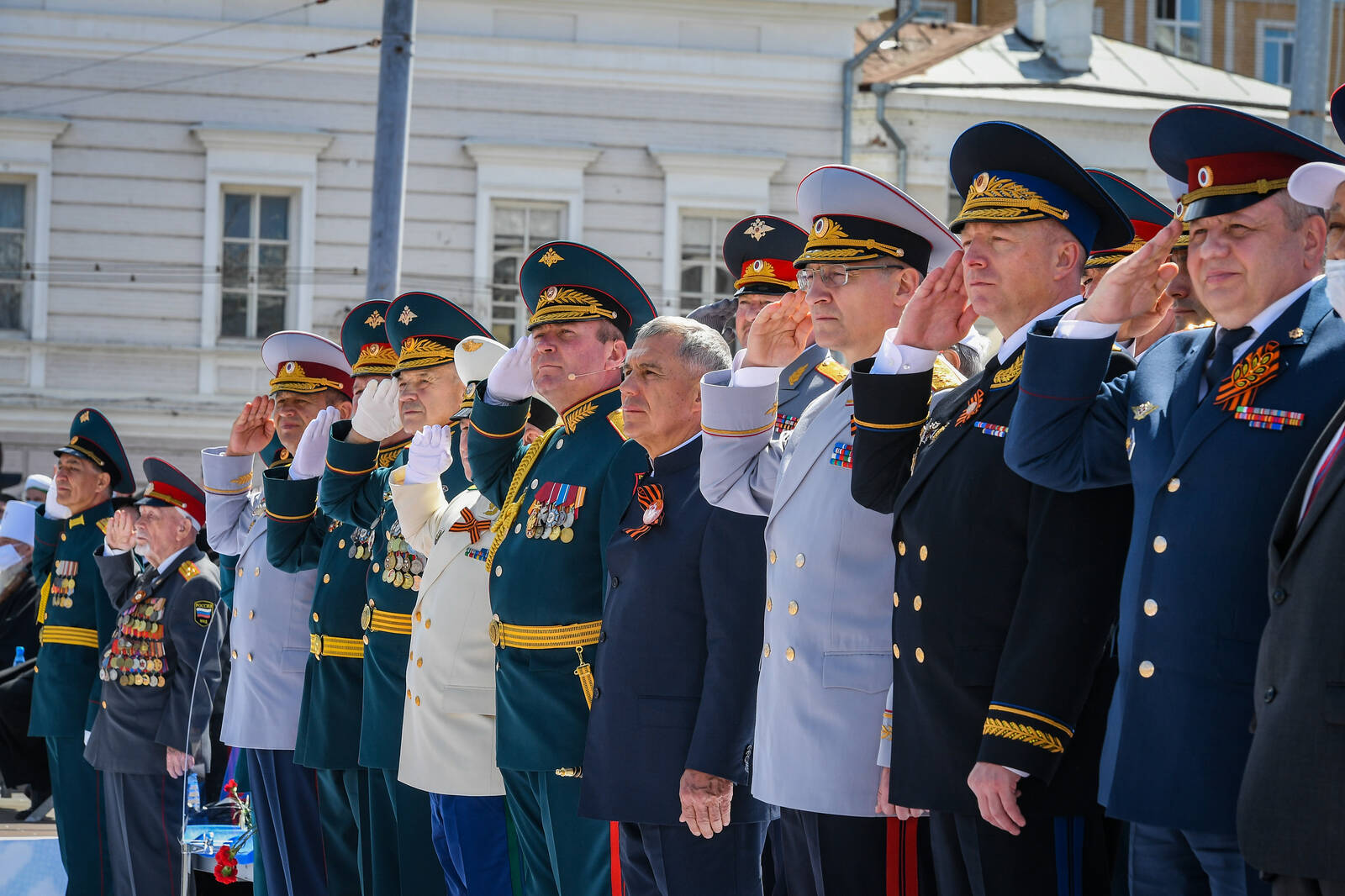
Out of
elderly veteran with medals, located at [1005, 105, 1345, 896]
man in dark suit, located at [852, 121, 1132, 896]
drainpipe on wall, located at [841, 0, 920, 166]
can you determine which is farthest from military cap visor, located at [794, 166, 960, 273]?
drainpipe on wall, located at [841, 0, 920, 166]

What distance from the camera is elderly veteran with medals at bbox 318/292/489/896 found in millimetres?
5090

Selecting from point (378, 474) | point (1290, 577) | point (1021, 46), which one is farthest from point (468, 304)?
point (1290, 577)

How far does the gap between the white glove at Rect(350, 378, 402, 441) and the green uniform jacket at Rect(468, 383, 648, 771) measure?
103 centimetres

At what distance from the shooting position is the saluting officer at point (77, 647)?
7195 mm

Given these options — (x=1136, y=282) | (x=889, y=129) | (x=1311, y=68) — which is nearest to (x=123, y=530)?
(x=1136, y=282)

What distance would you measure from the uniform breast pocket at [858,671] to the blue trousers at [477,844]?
1715mm

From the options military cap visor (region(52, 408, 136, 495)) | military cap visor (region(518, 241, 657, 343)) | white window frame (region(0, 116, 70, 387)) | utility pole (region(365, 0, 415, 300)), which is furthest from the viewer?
white window frame (region(0, 116, 70, 387))

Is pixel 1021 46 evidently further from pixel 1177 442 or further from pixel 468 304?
pixel 1177 442

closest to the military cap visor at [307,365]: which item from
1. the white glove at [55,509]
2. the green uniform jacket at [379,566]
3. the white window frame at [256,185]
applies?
the green uniform jacket at [379,566]

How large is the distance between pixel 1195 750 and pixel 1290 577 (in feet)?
1.23

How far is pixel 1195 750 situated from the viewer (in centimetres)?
262

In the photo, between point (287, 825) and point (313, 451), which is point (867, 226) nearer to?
point (313, 451)

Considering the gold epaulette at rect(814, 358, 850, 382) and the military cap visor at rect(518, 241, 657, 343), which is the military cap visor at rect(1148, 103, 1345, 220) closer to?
the gold epaulette at rect(814, 358, 850, 382)

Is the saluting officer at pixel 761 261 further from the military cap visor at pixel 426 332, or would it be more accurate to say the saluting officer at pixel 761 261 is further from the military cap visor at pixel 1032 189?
the military cap visor at pixel 1032 189
